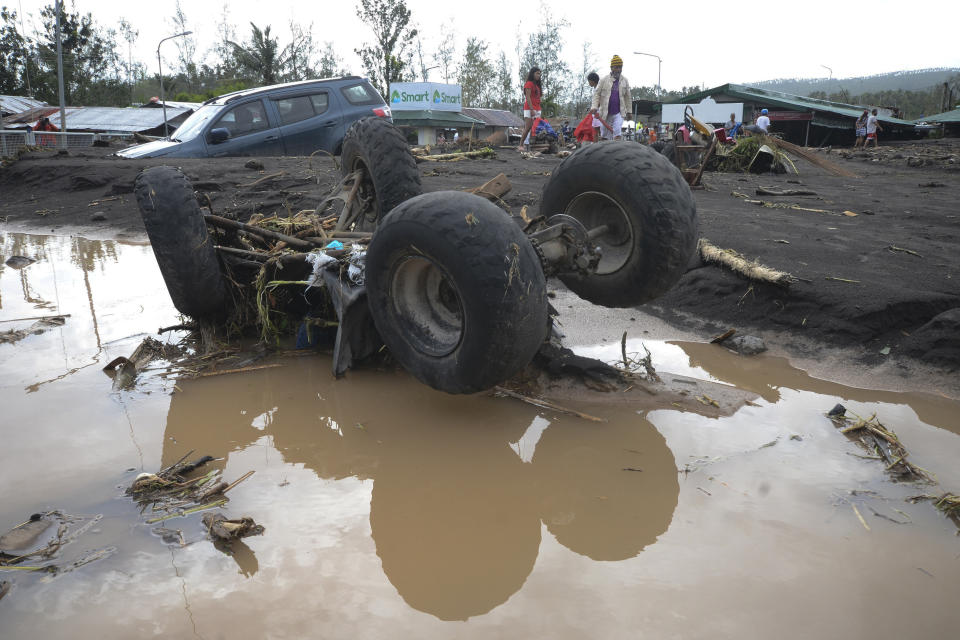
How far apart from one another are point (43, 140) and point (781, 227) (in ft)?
61.6

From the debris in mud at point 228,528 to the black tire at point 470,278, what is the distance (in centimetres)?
104

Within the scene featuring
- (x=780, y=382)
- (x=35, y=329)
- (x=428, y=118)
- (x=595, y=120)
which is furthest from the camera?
(x=428, y=118)

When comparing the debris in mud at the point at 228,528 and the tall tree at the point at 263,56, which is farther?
the tall tree at the point at 263,56

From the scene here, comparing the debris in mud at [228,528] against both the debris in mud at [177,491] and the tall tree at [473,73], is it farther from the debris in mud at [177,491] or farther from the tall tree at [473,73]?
the tall tree at [473,73]

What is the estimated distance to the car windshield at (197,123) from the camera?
11.6 metres

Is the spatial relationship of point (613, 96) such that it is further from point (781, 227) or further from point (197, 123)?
point (197, 123)

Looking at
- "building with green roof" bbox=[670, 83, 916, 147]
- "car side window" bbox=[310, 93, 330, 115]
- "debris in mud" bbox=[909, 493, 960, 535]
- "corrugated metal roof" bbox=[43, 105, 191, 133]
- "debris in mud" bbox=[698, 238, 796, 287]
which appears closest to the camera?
"debris in mud" bbox=[909, 493, 960, 535]

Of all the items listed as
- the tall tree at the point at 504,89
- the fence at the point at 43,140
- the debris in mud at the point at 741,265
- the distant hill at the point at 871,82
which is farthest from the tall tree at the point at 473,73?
the distant hill at the point at 871,82

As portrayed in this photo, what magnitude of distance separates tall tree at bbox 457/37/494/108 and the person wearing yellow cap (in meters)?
45.7

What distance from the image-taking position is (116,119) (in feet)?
90.4

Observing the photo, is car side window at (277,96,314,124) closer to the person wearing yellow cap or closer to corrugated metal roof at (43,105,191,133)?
the person wearing yellow cap

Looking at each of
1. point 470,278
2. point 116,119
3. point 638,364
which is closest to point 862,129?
point 638,364

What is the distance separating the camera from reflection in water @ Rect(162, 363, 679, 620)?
2240mm

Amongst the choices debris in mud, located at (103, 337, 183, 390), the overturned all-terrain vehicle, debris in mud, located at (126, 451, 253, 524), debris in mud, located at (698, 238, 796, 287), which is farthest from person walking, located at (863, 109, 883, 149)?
debris in mud, located at (126, 451, 253, 524)
